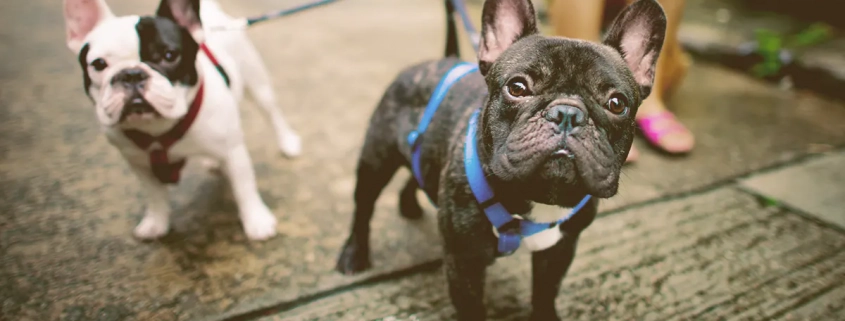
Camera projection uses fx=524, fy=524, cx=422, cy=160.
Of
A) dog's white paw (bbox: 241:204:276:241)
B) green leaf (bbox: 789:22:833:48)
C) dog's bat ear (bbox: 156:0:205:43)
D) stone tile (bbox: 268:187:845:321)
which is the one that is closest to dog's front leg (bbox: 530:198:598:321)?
stone tile (bbox: 268:187:845:321)

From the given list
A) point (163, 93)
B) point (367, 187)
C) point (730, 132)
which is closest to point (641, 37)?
point (367, 187)

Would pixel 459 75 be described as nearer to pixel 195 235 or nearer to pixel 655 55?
pixel 655 55

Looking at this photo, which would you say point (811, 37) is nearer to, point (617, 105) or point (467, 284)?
point (617, 105)

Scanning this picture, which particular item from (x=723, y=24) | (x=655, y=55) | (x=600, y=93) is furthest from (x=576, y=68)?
(x=723, y=24)

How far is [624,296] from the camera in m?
2.12

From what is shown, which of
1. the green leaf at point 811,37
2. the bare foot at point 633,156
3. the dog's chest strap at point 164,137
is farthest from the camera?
the green leaf at point 811,37

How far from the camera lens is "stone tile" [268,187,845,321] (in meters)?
2.04

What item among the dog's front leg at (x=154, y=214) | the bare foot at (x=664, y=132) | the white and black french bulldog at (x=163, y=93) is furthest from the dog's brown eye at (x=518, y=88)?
the bare foot at (x=664, y=132)

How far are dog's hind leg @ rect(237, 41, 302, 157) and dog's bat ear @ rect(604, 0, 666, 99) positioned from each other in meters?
1.90

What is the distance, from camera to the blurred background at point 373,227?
2064mm

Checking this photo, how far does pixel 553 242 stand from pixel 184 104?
144 cm

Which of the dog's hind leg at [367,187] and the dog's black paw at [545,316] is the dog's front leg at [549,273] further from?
the dog's hind leg at [367,187]

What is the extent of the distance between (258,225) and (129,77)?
88 centimetres

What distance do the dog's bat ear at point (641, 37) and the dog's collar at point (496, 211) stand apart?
0.42 meters
